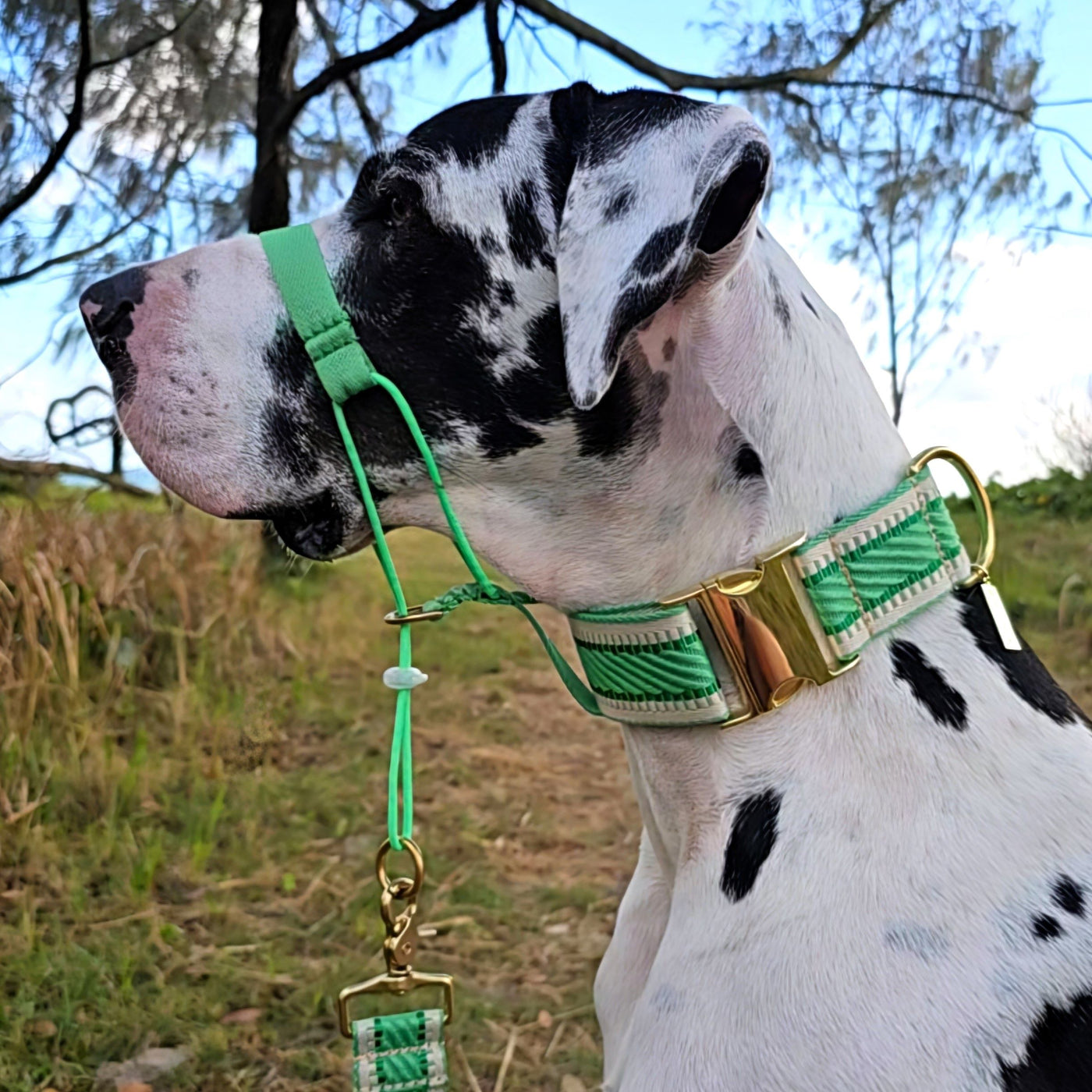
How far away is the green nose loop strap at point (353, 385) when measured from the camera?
145 cm

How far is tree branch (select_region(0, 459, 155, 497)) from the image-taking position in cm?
400

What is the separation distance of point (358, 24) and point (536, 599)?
4748mm

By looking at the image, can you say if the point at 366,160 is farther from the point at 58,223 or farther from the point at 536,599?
the point at 58,223

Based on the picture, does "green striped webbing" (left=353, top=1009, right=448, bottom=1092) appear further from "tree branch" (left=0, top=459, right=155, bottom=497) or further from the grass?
"tree branch" (left=0, top=459, right=155, bottom=497)

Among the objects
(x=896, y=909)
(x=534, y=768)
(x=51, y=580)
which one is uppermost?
(x=51, y=580)

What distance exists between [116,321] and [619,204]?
2.61 ft

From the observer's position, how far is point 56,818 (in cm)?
330

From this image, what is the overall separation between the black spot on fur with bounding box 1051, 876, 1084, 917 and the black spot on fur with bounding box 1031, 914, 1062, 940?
0.02 metres

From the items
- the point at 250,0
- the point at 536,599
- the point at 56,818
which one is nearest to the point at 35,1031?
the point at 56,818

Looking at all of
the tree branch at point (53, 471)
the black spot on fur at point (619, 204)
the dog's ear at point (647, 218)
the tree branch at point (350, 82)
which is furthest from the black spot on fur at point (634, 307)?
the tree branch at point (350, 82)

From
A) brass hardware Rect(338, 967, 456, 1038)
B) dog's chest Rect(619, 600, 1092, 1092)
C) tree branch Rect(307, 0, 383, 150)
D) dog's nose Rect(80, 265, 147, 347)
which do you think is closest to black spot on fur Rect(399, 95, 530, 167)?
dog's nose Rect(80, 265, 147, 347)

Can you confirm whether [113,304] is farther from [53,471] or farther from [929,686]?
[53,471]

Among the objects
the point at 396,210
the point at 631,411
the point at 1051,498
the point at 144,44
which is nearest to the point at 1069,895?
the point at 631,411

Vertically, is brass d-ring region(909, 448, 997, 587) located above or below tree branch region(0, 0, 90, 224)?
below
